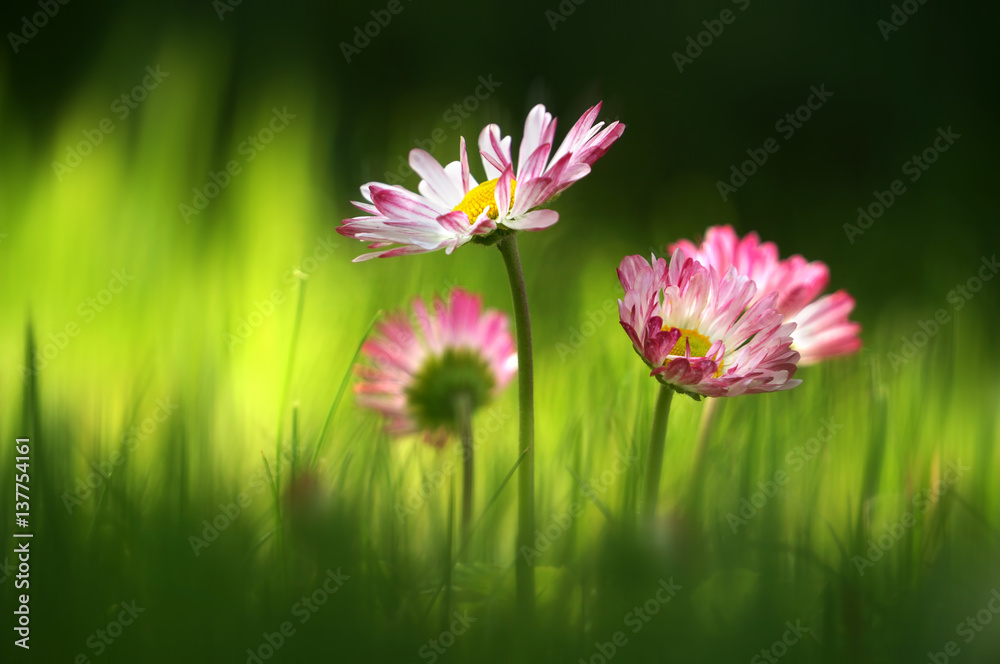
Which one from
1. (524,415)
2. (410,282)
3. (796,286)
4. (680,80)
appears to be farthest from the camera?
(680,80)

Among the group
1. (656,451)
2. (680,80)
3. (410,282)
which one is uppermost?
(680,80)

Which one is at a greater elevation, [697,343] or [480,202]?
[480,202]

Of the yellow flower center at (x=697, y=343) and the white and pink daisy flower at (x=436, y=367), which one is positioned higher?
the white and pink daisy flower at (x=436, y=367)

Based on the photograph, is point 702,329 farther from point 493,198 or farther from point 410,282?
point 410,282

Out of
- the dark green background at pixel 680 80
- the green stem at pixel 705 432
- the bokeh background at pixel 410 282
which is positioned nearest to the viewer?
the bokeh background at pixel 410 282

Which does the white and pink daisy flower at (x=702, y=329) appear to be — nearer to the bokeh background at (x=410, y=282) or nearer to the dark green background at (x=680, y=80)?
the bokeh background at (x=410, y=282)

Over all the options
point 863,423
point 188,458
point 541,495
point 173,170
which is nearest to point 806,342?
point 863,423

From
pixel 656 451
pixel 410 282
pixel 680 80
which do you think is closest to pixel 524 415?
pixel 656 451

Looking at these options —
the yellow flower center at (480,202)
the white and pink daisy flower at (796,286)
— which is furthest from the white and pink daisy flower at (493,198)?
the white and pink daisy flower at (796,286)
